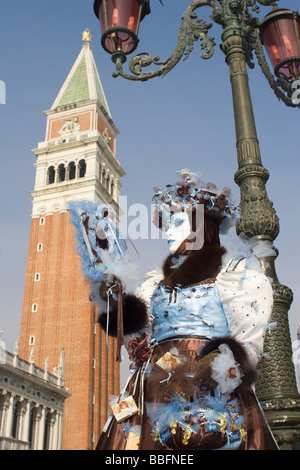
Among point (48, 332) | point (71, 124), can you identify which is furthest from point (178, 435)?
point (71, 124)

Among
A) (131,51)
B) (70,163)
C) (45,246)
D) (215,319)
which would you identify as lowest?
(215,319)

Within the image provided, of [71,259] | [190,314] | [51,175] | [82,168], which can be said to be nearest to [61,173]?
[51,175]

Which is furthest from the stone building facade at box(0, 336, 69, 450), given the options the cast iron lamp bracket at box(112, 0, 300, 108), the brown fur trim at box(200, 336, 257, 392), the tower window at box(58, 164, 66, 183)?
the brown fur trim at box(200, 336, 257, 392)

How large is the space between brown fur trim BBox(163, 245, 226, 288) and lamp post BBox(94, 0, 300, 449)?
0.67 metres

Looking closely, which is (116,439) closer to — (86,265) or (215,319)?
(215,319)

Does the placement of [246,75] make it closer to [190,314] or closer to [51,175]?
[190,314]

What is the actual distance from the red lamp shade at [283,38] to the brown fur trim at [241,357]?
11.0ft

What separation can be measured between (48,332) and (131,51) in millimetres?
25991

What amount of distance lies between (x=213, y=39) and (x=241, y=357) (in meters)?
3.89

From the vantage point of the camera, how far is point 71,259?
30.4 metres

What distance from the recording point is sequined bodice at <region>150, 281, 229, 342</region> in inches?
103

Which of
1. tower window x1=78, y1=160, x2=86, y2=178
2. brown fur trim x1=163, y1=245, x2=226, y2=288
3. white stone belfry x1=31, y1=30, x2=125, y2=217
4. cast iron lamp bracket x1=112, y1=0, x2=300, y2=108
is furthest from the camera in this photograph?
tower window x1=78, y1=160, x2=86, y2=178

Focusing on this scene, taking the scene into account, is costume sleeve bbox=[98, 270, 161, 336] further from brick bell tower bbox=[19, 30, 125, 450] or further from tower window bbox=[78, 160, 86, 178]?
tower window bbox=[78, 160, 86, 178]
